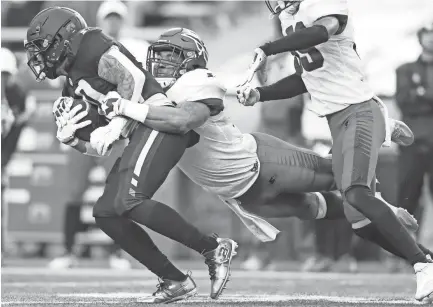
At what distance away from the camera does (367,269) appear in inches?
292

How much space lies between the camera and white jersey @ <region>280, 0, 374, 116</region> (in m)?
4.25

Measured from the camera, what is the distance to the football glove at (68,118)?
4180 mm

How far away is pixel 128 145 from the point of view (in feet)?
13.6

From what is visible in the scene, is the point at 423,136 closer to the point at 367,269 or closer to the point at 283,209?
the point at 367,269

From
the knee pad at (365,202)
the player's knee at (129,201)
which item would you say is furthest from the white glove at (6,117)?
the knee pad at (365,202)

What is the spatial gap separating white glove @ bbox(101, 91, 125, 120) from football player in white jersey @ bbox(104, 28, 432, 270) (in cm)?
27

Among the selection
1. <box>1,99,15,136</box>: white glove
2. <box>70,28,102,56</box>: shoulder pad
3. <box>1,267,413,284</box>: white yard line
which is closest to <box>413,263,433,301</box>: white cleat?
<box>70,28,102,56</box>: shoulder pad

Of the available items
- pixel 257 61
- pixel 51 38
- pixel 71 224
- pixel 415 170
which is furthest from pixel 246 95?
pixel 71 224

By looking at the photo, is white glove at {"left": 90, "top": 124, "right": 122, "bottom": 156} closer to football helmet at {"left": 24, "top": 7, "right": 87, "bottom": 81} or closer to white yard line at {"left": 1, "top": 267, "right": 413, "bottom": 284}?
football helmet at {"left": 24, "top": 7, "right": 87, "bottom": 81}

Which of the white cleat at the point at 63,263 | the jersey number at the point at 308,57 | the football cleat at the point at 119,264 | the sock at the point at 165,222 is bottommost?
the football cleat at the point at 119,264

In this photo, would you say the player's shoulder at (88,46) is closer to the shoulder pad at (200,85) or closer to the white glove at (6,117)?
the shoulder pad at (200,85)

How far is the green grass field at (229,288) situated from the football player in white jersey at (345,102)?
0.29 m

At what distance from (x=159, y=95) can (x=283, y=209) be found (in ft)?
2.66

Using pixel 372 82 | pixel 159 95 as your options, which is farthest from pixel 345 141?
pixel 372 82
